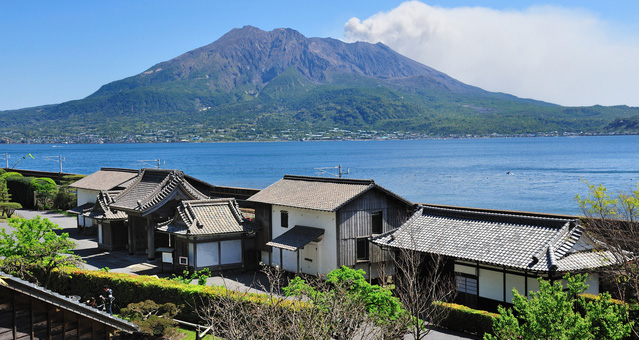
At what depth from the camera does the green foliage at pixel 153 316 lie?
2038 cm

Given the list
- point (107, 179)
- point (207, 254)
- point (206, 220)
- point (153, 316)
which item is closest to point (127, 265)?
point (207, 254)

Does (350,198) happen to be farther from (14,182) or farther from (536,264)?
(14,182)

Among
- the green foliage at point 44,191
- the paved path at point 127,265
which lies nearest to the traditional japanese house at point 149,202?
the paved path at point 127,265

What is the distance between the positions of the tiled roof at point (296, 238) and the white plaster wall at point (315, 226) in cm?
33

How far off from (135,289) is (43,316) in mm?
11490

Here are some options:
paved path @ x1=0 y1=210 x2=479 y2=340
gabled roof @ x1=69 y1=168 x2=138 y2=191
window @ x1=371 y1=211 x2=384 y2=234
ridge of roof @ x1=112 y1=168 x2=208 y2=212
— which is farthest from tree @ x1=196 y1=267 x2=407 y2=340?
gabled roof @ x1=69 y1=168 x2=138 y2=191

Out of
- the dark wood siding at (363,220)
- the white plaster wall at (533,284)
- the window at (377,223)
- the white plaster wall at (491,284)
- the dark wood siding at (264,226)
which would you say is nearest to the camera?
the white plaster wall at (533,284)

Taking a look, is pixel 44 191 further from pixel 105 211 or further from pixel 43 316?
pixel 43 316

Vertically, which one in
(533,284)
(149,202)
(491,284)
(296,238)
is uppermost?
(149,202)

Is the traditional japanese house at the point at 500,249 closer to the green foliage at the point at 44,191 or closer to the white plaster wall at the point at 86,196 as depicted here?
the white plaster wall at the point at 86,196

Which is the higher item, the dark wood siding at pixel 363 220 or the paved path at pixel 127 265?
the dark wood siding at pixel 363 220

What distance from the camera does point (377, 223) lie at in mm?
29359

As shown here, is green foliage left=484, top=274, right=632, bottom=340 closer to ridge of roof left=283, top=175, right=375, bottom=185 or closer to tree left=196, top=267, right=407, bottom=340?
tree left=196, top=267, right=407, bottom=340

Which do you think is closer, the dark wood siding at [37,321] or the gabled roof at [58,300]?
the gabled roof at [58,300]
